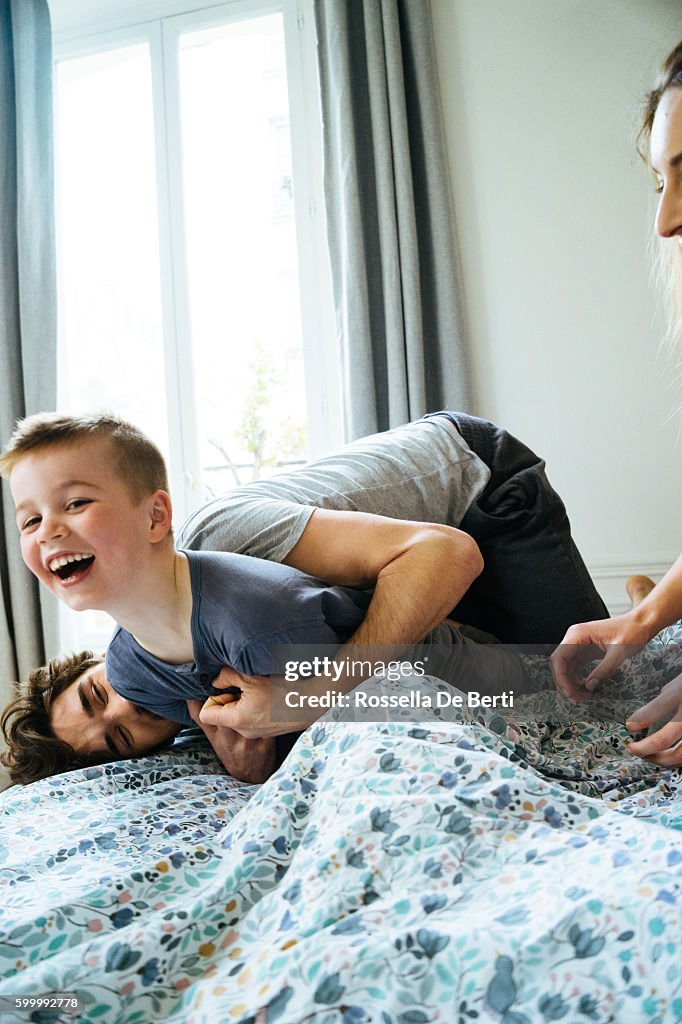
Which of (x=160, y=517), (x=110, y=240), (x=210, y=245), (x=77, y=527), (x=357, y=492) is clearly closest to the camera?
(x=77, y=527)

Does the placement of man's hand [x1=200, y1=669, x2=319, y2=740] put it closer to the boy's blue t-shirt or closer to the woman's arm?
the boy's blue t-shirt

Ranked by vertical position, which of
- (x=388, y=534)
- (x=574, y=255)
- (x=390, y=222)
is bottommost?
(x=388, y=534)

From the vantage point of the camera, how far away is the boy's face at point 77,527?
1.12 m

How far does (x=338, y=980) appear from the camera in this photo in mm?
584

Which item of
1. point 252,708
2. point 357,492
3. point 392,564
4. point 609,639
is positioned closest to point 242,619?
point 252,708

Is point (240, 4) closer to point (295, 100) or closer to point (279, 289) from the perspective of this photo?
point (295, 100)

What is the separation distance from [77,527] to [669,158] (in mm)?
1010

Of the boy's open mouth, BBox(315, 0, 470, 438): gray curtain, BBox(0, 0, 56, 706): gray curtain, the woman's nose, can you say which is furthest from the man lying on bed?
BBox(0, 0, 56, 706): gray curtain

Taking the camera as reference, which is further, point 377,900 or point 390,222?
point 390,222

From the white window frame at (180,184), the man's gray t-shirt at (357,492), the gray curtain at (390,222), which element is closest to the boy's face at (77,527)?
the man's gray t-shirt at (357,492)

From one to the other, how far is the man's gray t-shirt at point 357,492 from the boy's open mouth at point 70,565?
0.27m

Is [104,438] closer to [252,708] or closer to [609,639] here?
[252,708]

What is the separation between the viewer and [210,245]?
126 inches

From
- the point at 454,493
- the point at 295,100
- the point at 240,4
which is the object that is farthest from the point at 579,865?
the point at 240,4
